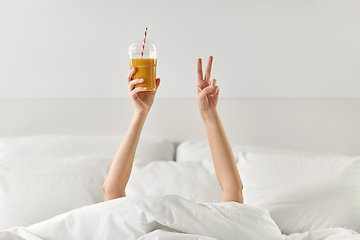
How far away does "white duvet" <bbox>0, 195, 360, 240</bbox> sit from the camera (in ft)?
3.67

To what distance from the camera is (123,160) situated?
1430mm

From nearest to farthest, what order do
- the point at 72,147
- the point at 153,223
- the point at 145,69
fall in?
the point at 153,223 < the point at 145,69 < the point at 72,147

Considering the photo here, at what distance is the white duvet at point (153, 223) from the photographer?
112 cm

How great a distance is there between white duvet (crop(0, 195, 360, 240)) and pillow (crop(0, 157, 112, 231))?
0.34 m

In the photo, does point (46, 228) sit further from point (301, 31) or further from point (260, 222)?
point (301, 31)

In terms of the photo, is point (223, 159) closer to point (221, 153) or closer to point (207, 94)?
point (221, 153)

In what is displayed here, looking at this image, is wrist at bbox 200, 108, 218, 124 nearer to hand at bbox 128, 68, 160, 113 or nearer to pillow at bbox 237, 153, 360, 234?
hand at bbox 128, 68, 160, 113

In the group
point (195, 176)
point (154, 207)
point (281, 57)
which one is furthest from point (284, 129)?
point (154, 207)

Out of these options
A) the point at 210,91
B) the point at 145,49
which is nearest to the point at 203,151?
the point at 210,91

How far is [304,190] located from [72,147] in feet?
3.92

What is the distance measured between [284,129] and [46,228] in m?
1.51

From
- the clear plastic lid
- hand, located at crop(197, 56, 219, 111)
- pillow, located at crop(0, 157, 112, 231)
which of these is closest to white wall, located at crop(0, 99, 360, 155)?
pillow, located at crop(0, 157, 112, 231)

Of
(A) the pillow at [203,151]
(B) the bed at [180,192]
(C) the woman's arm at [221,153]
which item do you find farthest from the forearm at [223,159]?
(A) the pillow at [203,151]

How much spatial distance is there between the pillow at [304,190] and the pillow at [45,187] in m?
0.73
